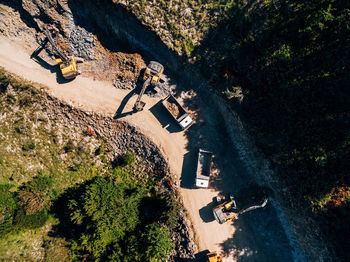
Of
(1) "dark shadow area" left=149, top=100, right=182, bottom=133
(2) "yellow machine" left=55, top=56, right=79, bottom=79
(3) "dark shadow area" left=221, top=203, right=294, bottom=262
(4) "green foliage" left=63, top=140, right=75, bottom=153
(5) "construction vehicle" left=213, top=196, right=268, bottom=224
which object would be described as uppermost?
(2) "yellow machine" left=55, top=56, right=79, bottom=79

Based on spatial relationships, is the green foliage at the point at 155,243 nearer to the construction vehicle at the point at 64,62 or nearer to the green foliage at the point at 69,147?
the green foliage at the point at 69,147

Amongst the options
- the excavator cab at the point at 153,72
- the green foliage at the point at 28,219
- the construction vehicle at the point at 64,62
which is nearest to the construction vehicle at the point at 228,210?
the excavator cab at the point at 153,72

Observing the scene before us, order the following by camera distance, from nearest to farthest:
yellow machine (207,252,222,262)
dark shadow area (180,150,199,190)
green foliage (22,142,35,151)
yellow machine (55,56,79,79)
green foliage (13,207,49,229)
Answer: yellow machine (207,252,222,262) → yellow machine (55,56,79,79) → green foliage (13,207,49,229) → green foliage (22,142,35,151) → dark shadow area (180,150,199,190)

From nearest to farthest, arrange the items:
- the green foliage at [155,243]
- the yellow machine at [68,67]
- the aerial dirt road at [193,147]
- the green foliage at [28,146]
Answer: the green foliage at [155,243]
the yellow machine at [68,67]
the aerial dirt road at [193,147]
the green foliage at [28,146]

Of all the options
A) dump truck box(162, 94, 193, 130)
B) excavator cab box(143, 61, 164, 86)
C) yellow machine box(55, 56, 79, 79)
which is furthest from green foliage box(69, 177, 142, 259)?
excavator cab box(143, 61, 164, 86)

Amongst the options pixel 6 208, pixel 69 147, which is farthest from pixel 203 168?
pixel 6 208

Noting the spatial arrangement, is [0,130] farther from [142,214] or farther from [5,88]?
[142,214]

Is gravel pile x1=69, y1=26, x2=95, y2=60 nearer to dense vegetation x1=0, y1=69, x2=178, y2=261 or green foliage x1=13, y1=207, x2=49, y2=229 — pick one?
dense vegetation x1=0, y1=69, x2=178, y2=261

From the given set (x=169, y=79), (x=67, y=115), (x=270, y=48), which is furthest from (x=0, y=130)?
(x=270, y=48)
